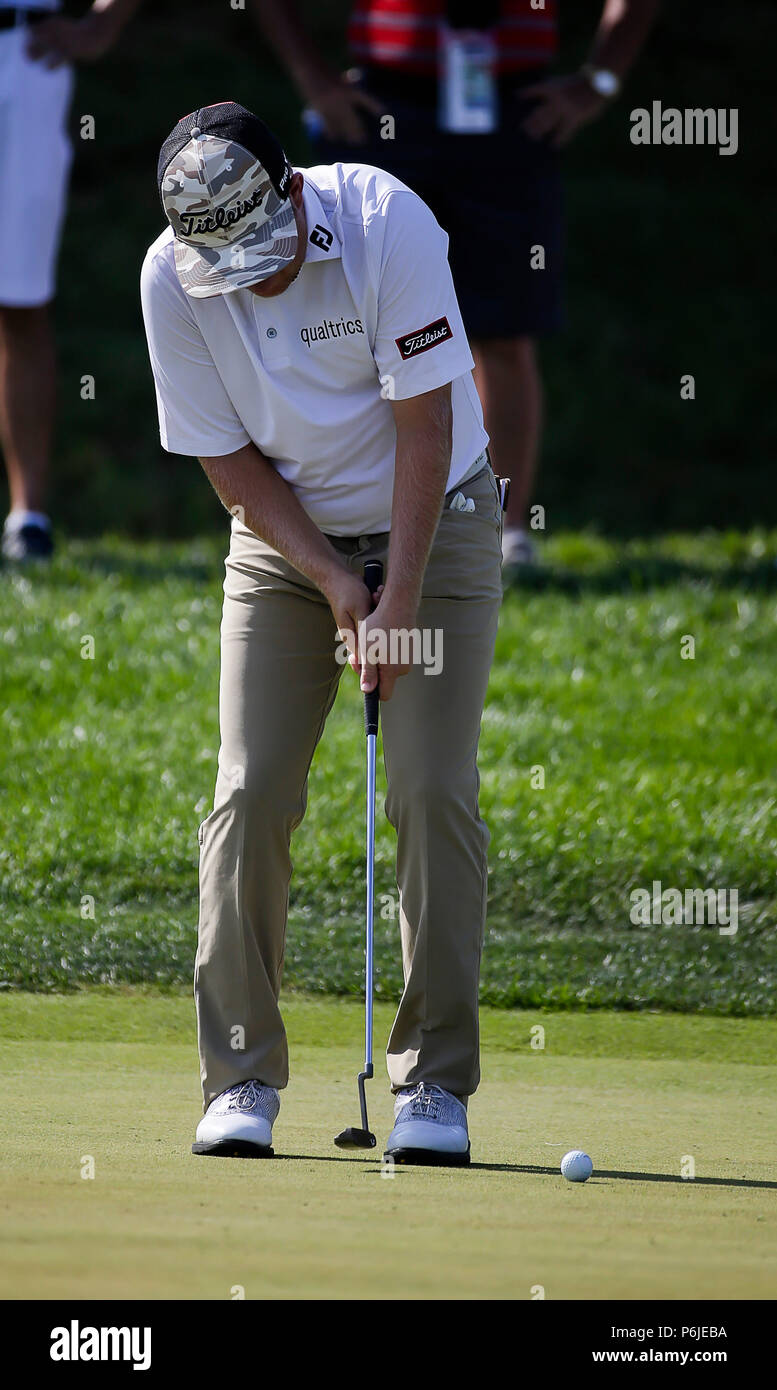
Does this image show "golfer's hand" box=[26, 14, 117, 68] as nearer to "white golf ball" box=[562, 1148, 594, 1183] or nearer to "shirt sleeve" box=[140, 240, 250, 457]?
"shirt sleeve" box=[140, 240, 250, 457]

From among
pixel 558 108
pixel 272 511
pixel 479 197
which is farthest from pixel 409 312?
pixel 558 108

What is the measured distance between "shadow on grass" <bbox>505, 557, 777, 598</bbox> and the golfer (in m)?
4.74

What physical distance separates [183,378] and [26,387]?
465 centimetres

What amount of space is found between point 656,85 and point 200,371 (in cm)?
1479

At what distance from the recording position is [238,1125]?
372 centimetres

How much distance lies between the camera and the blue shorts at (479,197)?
8086 mm

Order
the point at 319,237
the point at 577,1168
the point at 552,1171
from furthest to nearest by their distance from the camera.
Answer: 1. the point at 319,237
2. the point at 552,1171
3. the point at 577,1168

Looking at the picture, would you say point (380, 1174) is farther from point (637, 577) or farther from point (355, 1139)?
point (637, 577)

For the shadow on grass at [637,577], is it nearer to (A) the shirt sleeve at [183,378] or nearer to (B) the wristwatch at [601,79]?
(B) the wristwatch at [601,79]

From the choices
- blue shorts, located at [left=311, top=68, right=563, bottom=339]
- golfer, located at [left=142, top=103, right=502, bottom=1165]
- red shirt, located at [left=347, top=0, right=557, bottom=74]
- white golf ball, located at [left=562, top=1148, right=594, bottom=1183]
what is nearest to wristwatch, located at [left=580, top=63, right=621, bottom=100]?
red shirt, located at [left=347, top=0, right=557, bottom=74]

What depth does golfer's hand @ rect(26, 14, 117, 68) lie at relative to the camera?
329 inches

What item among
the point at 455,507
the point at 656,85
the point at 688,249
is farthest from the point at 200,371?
the point at 656,85

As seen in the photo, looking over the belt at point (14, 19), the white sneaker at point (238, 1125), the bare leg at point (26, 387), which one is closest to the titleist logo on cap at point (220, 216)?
the white sneaker at point (238, 1125)

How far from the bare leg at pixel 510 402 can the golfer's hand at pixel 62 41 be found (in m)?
2.05
